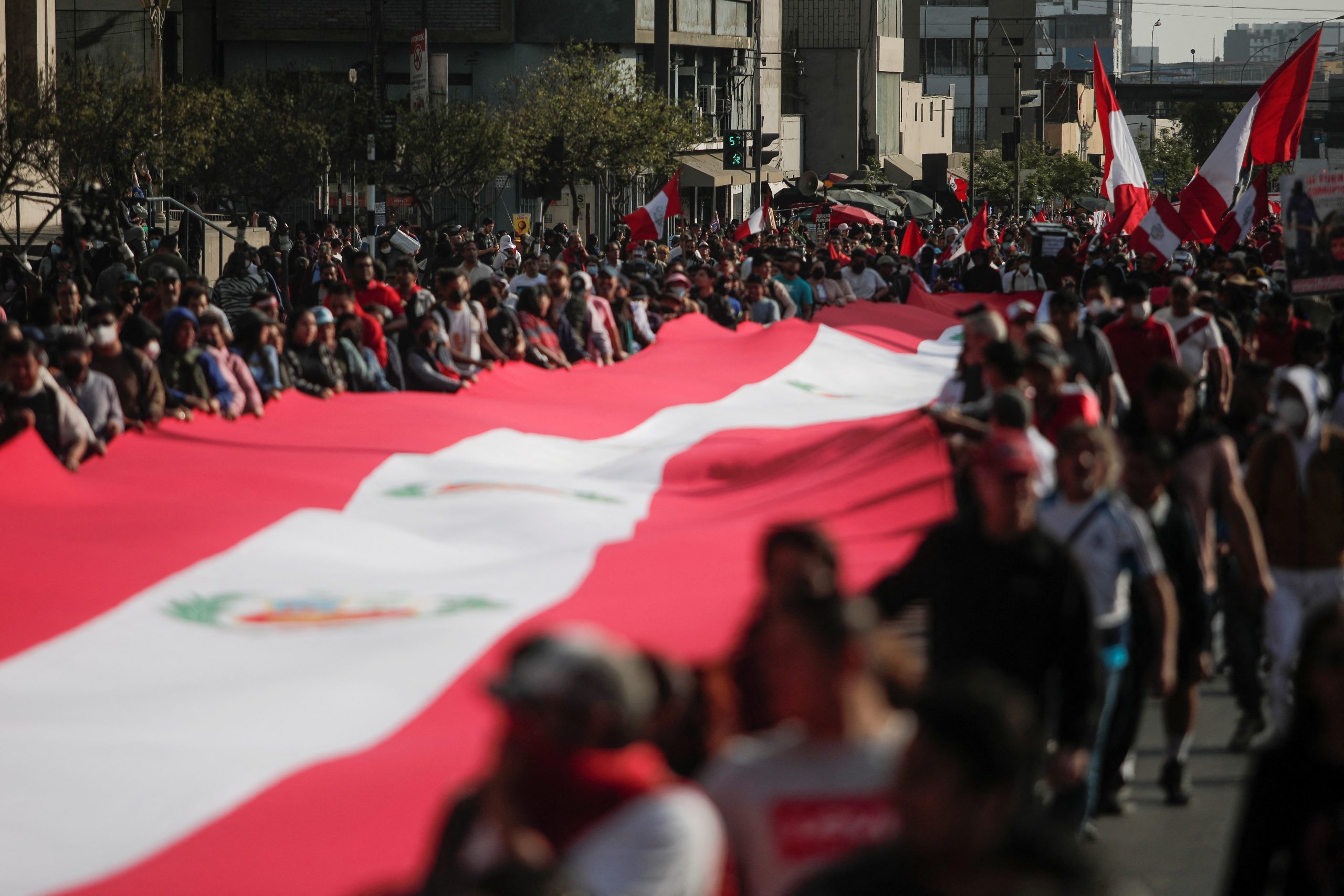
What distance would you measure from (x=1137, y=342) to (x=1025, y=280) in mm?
11260

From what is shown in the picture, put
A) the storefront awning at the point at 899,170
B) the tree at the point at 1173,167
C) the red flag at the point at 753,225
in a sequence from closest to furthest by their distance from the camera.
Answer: the red flag at the point at 753,225 < the storefront awning at the point at 899,170 < the tree at the point at 1173,167

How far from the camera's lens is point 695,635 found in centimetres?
668

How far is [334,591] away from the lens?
8023 mm

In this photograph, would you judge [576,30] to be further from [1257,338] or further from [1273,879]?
[1273,879]

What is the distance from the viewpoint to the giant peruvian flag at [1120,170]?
22359mm

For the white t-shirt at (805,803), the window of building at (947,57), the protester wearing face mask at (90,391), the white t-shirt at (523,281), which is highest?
the window of building at (947,57)

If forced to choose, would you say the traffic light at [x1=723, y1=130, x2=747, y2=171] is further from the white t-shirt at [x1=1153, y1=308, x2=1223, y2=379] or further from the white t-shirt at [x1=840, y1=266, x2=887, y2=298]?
the white t-shirt at [x1=1153, y1=308, x2=1223, y2=379]

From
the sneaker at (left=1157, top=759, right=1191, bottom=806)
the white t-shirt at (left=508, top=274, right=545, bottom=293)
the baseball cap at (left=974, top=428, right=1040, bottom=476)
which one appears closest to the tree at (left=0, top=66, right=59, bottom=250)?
the white t-shirt at (left=508, top=274, right=545, bottom=293)

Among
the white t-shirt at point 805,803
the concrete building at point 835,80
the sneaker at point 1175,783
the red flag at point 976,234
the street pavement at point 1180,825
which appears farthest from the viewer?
the concrete building at point 835,80

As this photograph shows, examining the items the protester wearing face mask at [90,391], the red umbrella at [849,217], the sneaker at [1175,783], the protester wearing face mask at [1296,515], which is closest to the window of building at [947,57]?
the red umbrella at [849,217]

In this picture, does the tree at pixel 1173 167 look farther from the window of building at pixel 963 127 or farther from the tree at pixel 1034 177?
the window of building at pixel 963 127

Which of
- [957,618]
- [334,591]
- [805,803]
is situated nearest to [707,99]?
[334,591]

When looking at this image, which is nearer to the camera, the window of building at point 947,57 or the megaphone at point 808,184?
the megaphone at point 808,184

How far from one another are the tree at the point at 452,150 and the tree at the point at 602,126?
154 centimetres
